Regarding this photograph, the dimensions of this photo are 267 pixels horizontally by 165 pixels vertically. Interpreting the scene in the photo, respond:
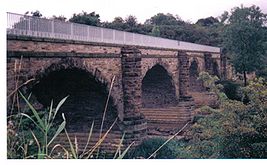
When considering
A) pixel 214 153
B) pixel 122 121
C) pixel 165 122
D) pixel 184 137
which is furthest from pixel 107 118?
pixel 214 153

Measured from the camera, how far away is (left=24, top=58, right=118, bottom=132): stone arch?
741 cm

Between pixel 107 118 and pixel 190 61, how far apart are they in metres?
5.24

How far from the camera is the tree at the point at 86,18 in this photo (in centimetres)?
634

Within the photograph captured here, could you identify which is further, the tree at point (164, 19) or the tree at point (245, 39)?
the tree at point (164, 19)

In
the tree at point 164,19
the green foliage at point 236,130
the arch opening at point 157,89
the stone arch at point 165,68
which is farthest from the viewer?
the arch opening at point 157,89

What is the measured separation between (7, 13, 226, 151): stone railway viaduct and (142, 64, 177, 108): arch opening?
0.05m

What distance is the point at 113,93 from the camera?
9.83 meters

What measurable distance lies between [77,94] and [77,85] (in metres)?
0.26

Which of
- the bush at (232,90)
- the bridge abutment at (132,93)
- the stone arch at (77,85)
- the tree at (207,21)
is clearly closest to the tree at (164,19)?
the tree at (207,21)

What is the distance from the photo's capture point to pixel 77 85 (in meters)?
8.57

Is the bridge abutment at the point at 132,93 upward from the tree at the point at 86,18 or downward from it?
downward

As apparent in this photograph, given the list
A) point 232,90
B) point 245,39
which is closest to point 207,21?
point 245,39

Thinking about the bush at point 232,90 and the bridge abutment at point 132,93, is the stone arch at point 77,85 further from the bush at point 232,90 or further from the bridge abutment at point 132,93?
the bush at point 232,90

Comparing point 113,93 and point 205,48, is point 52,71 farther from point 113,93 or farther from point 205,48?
point 205,48
